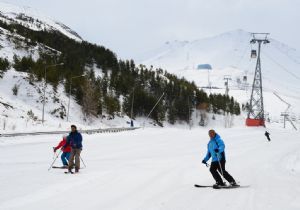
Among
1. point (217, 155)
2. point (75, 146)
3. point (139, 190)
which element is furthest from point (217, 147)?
point (75, 146)

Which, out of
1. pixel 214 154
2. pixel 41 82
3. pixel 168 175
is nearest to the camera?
pixel 214 154

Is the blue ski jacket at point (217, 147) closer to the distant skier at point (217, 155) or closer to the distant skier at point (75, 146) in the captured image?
the distant skier at point (217, 155)

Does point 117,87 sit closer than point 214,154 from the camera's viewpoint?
No

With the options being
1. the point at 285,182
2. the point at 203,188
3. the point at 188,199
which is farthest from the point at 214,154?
the point at 285,182

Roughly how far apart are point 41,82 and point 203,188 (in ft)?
184

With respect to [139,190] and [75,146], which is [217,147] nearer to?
[139,190]

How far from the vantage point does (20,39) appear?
7700cm

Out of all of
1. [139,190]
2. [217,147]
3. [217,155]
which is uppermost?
[217,147]

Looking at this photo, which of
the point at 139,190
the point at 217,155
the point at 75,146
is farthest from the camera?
Answer: the point at 75,146

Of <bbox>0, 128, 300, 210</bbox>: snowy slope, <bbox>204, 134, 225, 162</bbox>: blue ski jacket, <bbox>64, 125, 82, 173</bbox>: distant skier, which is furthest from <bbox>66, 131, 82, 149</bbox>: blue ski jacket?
<bbox>204, 134, 225, 162</bbox>: blue ski jacket

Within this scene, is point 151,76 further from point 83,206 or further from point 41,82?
point 83,206

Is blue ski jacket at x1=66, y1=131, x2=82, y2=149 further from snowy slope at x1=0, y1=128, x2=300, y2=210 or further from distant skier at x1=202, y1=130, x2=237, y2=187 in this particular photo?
distant skier at x1=202, y1=130, x2=237, y2=187

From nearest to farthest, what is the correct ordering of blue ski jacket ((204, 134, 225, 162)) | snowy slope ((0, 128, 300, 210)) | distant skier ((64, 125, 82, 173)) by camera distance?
snowy slope ((0, 128, 300, 210))
blue ski jacket ((204, 134, 225, 162))
distant skier ((64, 125, 82, 173))

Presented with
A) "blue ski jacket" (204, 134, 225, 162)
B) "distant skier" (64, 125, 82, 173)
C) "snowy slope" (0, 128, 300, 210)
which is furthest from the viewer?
"distant skier" (64, 125, 82, 173)
